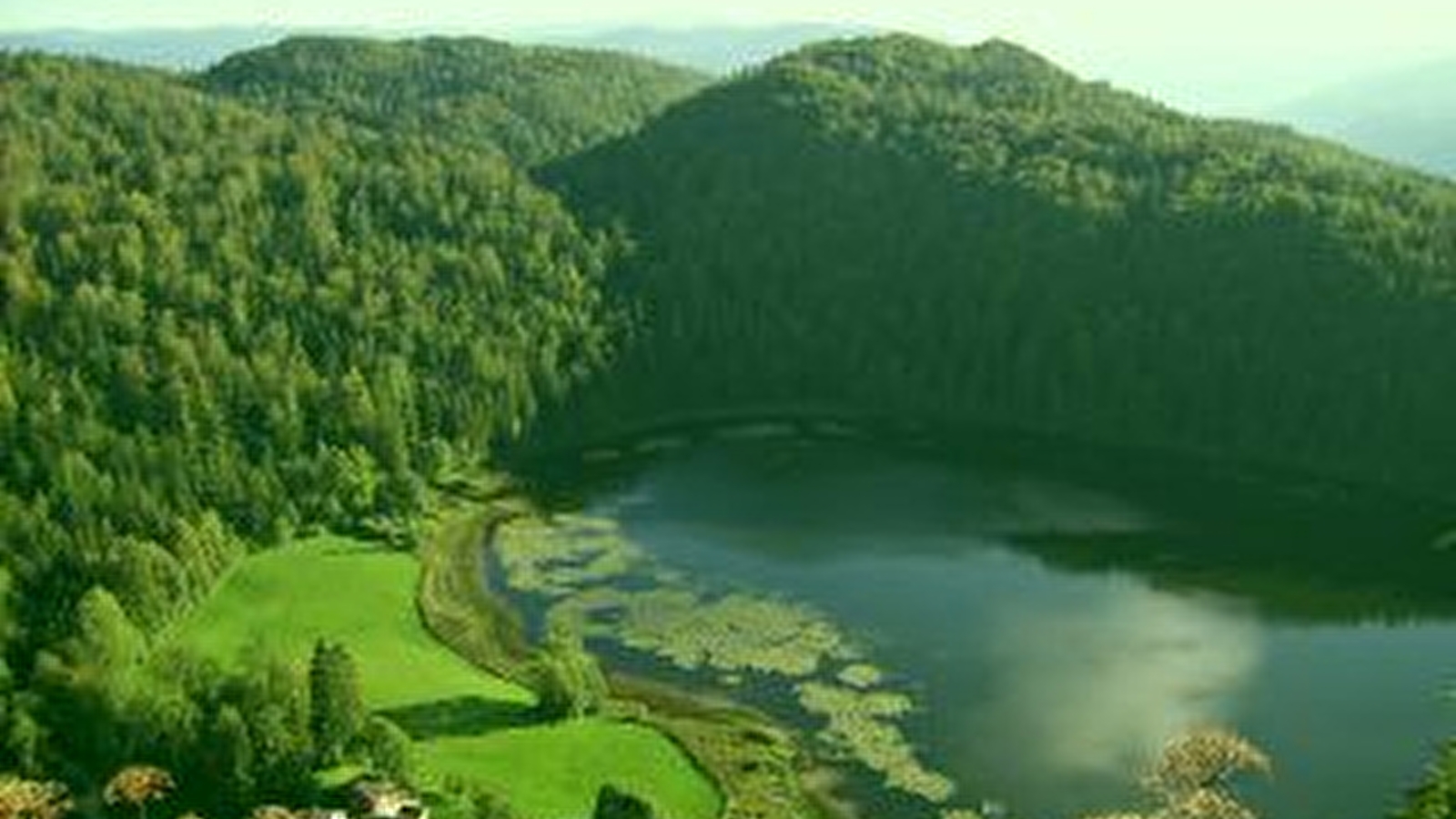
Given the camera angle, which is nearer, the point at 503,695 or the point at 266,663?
the point at 266,663

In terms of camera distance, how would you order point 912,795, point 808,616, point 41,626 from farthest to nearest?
point 808,616 < point 41,626 < point 912,795

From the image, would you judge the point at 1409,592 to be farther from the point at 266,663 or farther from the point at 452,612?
the point at 266,663

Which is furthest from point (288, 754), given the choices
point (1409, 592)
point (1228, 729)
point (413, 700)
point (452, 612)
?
point (1409, 592)

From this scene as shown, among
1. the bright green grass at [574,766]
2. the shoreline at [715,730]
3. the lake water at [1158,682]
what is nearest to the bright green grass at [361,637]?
the shoreline at [715,730]

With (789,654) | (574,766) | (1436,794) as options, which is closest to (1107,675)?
(789,654)

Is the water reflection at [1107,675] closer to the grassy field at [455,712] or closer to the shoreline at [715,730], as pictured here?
the shoreline at [715,730]

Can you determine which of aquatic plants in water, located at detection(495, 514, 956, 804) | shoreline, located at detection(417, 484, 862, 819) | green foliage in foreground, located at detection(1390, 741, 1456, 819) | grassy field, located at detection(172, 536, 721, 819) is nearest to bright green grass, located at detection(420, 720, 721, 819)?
grassy field, located at detection(172, 536, 721, 819)

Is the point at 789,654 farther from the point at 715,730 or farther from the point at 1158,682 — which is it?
→ the point at 1158,682

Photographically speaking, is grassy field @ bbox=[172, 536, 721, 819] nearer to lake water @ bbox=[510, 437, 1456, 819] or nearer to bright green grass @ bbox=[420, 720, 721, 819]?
bright green grass @ bbox=[420, 720, 721, 819]
